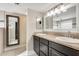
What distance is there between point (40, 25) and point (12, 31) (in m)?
1.54

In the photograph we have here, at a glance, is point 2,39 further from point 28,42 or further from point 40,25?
point 40,25

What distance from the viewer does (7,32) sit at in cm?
464

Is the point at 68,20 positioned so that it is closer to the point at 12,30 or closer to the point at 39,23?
the point at 39,23

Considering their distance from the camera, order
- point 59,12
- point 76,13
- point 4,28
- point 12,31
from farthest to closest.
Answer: point 12,31 → point 4,28 → point 59,12 → point 76,13

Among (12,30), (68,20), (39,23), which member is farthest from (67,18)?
(12,30)

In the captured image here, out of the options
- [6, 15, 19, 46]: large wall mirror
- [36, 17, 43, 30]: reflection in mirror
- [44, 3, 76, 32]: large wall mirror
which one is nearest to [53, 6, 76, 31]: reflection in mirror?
[44, 3, 76, 32]: large wall mirror

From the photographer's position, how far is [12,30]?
5.04 metres

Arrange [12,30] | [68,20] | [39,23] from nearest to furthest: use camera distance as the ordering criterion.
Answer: [68,20] → [39,23] → [12,30]

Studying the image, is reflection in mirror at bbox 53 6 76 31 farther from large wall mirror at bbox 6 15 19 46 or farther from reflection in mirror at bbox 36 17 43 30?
large wall mirror at bbox 6 15 19 46

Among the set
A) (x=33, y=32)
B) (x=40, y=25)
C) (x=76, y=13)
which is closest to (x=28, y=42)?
(x=33, y=32)

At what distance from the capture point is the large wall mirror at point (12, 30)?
4.70m

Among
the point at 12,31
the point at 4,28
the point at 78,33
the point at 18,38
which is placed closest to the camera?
the point at 78,33

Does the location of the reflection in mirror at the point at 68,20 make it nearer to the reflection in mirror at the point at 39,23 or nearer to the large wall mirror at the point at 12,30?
the reflection in mirror at the point at 39,23

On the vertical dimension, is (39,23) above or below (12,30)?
above
